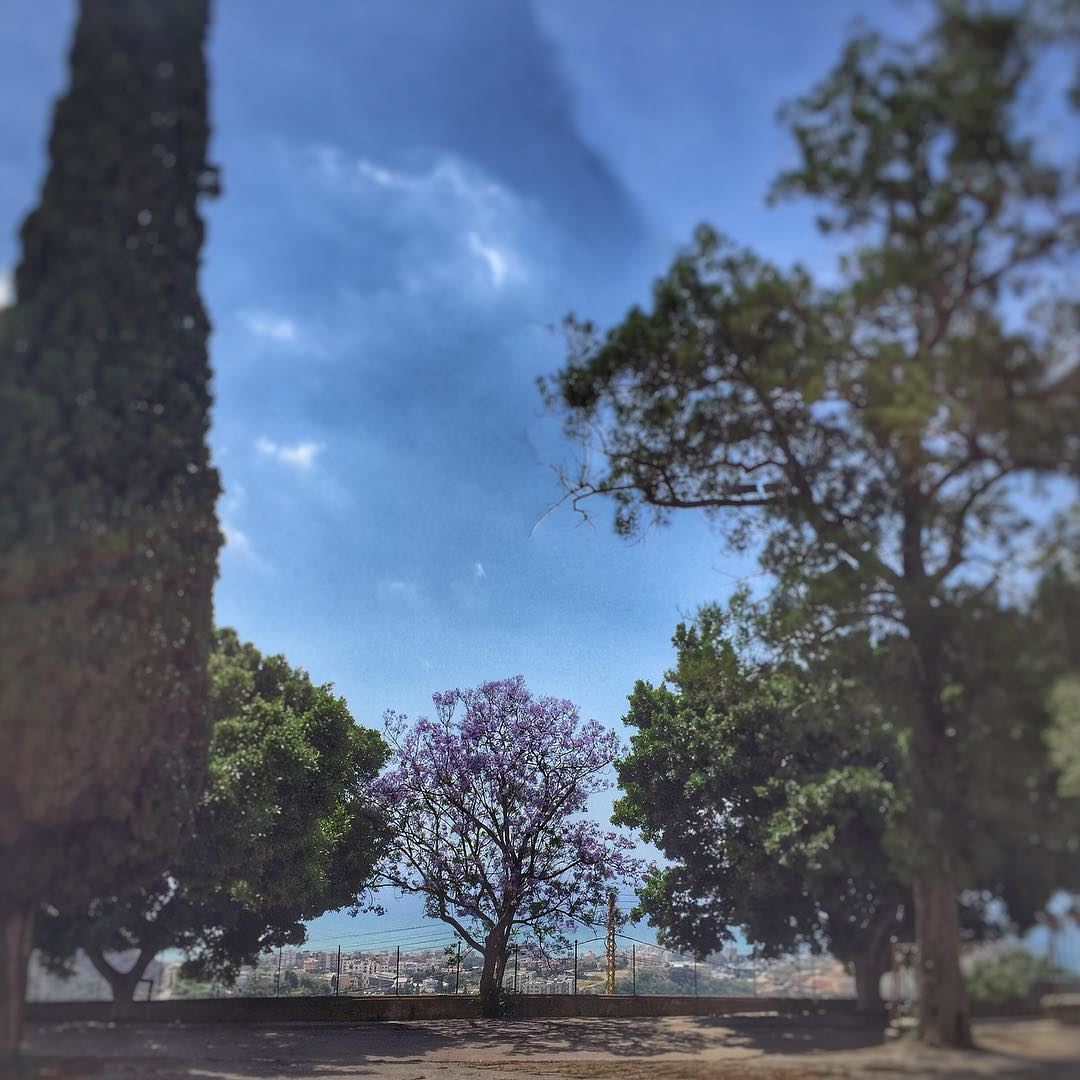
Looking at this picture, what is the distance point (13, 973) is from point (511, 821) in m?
13.1

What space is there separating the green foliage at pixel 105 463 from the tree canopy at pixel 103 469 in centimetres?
2

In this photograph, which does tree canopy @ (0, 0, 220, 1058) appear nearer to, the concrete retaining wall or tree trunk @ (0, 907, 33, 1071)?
tree trunk @ (0, 907, 33, 1071)

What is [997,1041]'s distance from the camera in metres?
7.86

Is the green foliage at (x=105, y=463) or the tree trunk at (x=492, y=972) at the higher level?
the green foliage at (x=105, y=463)

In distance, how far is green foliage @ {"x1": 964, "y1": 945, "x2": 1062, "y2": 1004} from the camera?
7820 millimetres

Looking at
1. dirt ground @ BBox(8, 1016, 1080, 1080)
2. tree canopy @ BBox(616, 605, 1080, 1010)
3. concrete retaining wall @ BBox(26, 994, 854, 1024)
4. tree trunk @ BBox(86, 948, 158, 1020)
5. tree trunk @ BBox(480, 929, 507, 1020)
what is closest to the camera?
dirt ground @ BBox(8, 1016, 1080, 1080)

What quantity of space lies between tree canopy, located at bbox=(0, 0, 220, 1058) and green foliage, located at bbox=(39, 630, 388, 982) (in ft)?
4.70

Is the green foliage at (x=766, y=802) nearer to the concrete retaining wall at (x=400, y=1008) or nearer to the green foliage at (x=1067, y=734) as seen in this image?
the concrete retaining wall at (x=400, y=1008)

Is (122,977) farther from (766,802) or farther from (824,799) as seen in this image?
(824,799)

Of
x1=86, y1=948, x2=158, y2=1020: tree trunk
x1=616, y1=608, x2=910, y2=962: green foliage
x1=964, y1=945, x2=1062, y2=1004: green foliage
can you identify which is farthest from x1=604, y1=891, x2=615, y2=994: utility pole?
x1=964, y1=945, x2=1062, y2=1004: green foliage

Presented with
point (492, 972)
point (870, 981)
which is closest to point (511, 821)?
point (492, 972)

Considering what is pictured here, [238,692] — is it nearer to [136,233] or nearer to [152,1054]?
[152,1054]

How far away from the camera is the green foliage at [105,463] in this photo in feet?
29.2

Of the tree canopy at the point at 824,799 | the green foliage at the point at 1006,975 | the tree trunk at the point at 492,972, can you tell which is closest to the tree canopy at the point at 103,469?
the tree canopy at the point at 824,799
